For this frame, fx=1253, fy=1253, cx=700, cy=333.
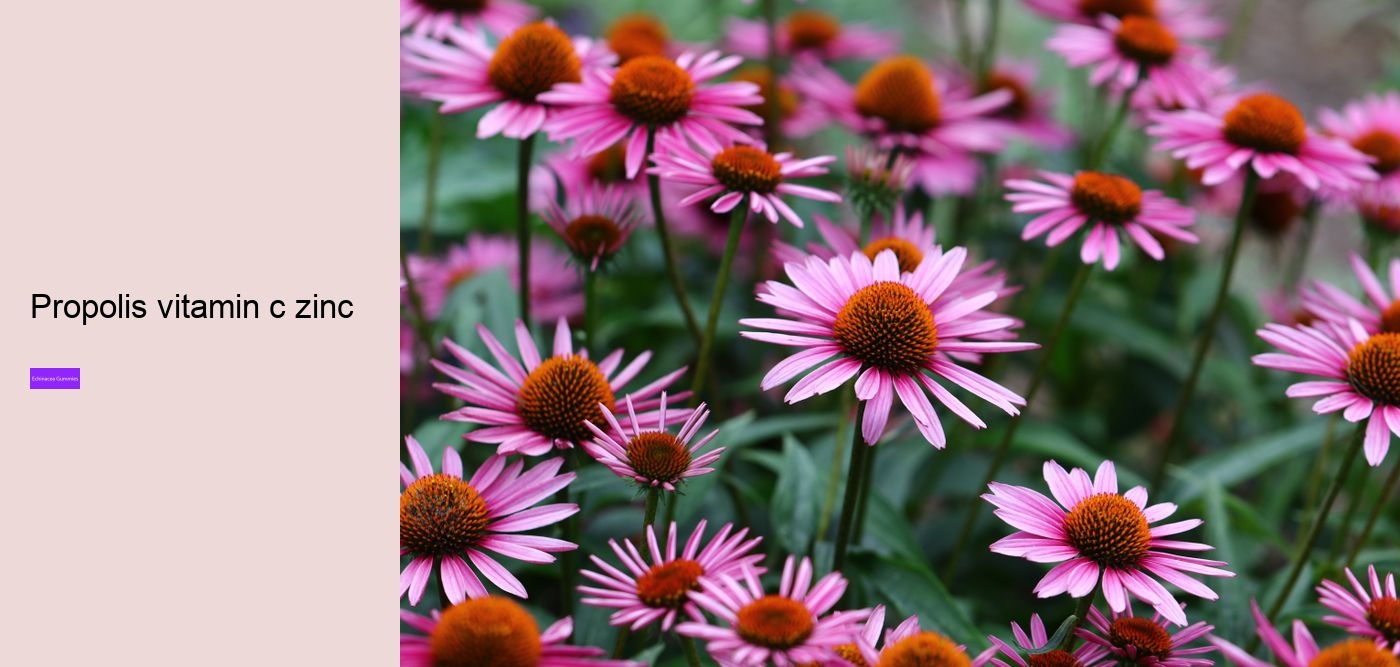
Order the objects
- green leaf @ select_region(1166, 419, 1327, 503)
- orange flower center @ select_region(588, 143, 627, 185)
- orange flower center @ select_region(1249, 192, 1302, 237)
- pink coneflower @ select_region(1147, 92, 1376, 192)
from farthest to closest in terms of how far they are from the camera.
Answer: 1. orange flower center @ select_region(1249, 192, 1302, 237)
2. orange flower center @ select_region(588, 143, 627, 185)
3. green leaf @ select_region(1166, 419, 1327, 503)
4. pink coneflower @ select_region(1147, 92, 1376, 192)

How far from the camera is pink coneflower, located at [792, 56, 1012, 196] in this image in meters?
1.72

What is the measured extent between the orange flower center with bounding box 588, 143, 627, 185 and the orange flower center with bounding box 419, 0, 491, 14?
264 millimetres

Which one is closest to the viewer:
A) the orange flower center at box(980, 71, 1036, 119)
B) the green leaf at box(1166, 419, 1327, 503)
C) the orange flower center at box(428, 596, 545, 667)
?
the orange flower center at box(428, 596, 545, 667)

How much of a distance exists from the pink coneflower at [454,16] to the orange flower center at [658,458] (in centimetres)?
83

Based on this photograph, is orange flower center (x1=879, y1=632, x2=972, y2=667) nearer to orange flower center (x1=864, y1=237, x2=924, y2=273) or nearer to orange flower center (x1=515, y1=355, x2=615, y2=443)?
orange flower center (x1=515, y1=355, x2=615, y2=443)

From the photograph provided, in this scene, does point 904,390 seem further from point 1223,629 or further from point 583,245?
point 1223,629

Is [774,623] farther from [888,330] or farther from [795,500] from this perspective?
[795,500]

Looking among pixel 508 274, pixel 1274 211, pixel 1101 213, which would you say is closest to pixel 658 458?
pixel 1101 213

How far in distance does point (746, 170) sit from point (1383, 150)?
1.02m

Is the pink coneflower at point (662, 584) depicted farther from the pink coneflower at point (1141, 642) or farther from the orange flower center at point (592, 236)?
the orange flower center at point (592, 236)

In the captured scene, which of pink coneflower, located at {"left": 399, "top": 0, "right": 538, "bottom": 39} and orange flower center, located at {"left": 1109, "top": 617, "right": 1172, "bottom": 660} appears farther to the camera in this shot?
pink coneflower, located at {"left": 399, "top": 0, "right": 538, "bottom": 39}

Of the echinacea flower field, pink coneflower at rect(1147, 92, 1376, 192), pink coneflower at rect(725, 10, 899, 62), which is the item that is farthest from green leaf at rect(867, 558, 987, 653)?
pink coneflower at rect(725, 10, 899, 62)
